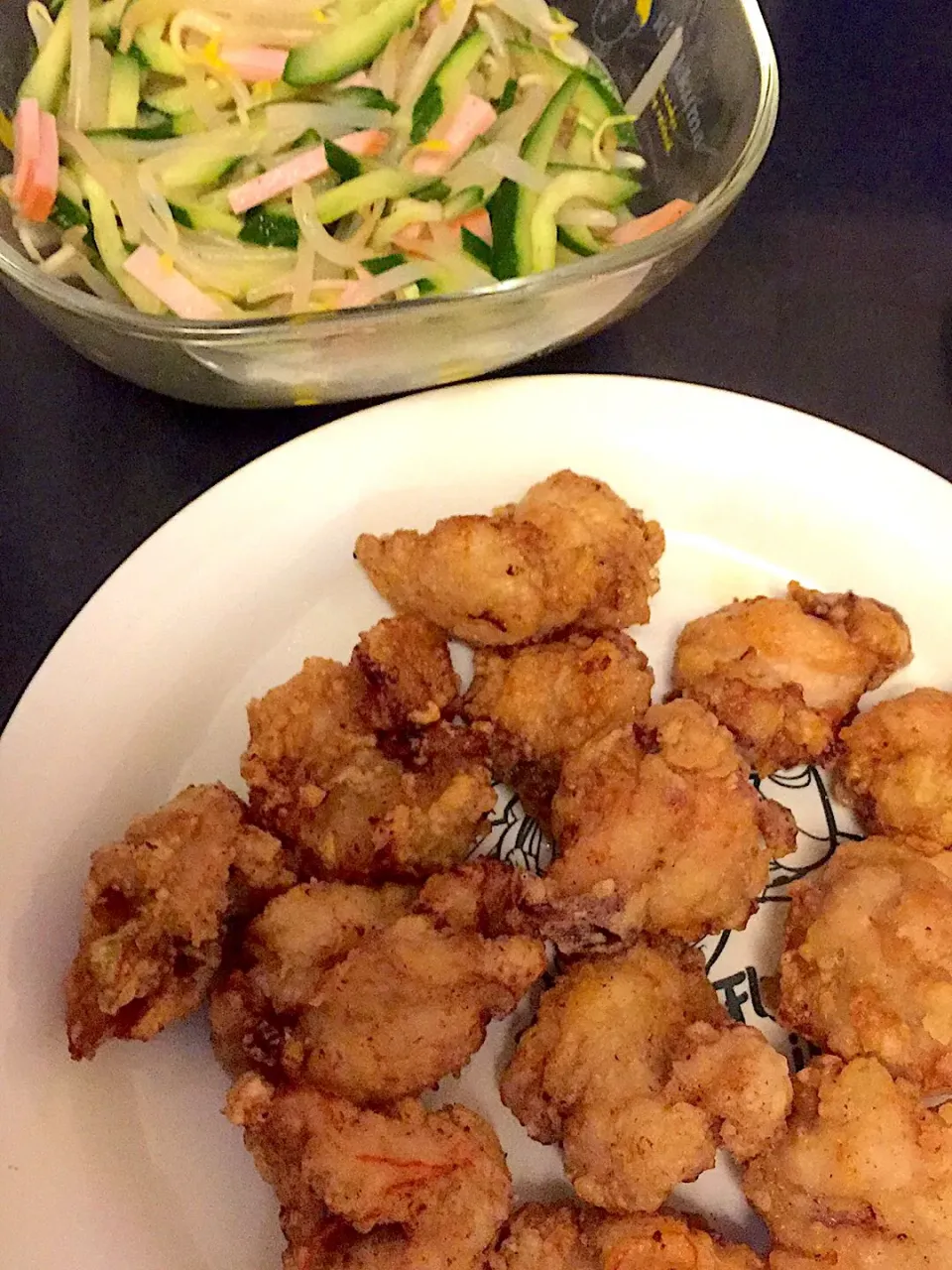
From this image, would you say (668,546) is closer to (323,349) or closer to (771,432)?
(771,432)

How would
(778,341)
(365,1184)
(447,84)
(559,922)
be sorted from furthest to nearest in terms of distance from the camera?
1. (778,341)
2. (447,84)
3. (559,922)
4. (365,1184)

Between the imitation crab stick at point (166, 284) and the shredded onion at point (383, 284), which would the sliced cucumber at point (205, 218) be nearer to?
the imitation crab stick at point (166, 284)

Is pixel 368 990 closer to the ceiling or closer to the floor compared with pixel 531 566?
closer to the floor

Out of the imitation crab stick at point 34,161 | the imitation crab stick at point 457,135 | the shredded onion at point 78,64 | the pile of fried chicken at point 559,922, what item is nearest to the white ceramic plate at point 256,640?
the pile of fried chicken at point 559,922

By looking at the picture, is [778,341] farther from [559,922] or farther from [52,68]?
[52,68]

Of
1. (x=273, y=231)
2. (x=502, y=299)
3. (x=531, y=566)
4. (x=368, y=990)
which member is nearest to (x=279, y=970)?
(x=368, y=990)

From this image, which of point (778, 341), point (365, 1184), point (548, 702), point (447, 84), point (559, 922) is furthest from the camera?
point (778, 341)

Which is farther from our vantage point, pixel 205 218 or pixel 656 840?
pixel 205 218

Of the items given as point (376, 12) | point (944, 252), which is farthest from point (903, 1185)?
point (376, 12)
